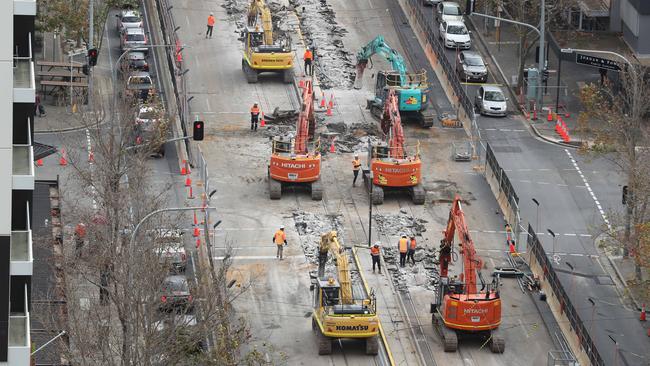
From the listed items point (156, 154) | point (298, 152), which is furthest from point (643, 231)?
point (156, 154)

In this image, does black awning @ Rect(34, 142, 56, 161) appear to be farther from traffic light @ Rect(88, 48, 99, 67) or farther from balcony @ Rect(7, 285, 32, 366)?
balcony @ Rect(7, 285, 32, 366)

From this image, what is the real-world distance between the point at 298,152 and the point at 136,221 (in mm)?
21293

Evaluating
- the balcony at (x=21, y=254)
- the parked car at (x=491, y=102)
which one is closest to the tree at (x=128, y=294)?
the balcony at (x=21, y=254)

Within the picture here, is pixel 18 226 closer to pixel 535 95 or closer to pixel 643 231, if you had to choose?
pixel 643 231

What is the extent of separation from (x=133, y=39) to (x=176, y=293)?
38.5m

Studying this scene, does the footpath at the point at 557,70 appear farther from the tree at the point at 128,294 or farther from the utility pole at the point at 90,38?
the tree at the point at 128,294

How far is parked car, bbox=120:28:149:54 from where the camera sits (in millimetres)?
109625

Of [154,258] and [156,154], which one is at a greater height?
[154,258]

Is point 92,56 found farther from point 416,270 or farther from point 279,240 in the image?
point 416,270

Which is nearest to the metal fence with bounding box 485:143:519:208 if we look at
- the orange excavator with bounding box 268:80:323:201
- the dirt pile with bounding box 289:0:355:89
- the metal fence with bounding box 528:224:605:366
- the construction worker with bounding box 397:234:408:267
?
the metal fence with bounding box 528:224:605:366

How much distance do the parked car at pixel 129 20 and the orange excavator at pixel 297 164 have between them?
23.1 meters

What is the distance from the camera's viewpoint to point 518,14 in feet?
359

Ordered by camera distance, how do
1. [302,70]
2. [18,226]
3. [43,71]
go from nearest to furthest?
[18,226] < [43,71] < [302,70]

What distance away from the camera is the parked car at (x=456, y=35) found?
11250 centimetres
